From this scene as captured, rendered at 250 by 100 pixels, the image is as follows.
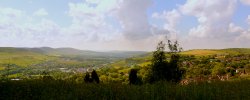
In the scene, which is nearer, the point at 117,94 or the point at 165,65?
the point at 117,94

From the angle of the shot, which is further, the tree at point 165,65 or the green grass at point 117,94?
the tree at point 165,65

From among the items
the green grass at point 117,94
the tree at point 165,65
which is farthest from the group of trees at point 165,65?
the green grass at point 117,94

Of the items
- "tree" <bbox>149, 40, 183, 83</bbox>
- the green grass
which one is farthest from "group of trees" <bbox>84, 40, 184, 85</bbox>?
the green grass

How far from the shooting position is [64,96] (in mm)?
9320

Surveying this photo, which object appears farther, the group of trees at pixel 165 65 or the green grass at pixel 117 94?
the group of trees at pixel 165 65

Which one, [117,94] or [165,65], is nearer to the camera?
[117,94]

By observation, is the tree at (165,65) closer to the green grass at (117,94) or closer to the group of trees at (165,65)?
the group of trees at (165,65)

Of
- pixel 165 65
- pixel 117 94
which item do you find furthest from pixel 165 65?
pixel 117 94

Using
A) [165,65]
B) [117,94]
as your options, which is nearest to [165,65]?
[165,65]

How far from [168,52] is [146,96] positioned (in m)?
36.9

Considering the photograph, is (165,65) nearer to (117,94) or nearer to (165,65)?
(165,65)

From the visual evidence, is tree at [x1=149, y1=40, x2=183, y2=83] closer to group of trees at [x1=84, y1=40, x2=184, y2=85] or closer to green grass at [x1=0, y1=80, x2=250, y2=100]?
group of trees at [x1=84, y1=40, x2=184, y2=85]

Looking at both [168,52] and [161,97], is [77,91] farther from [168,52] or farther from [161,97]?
[168,52]

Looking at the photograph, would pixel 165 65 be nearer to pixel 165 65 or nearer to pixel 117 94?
pixel 165 65
